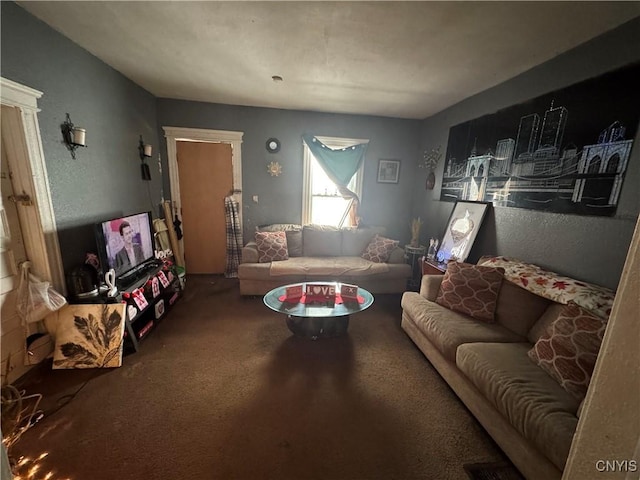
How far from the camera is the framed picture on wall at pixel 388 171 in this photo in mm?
4207

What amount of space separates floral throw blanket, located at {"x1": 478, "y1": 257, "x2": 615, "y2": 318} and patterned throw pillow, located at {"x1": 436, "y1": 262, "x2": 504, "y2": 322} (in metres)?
0.14

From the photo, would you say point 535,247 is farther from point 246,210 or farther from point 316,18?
point 246,210

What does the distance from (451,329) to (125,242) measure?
2.94m

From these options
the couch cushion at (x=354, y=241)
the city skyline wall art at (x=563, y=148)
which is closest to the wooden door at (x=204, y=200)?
the couch cushion at (x=354, y=241)

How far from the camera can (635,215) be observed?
155 centimetres

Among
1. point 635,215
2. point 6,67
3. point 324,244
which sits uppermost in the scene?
point 6,67

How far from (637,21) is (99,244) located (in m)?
4.00

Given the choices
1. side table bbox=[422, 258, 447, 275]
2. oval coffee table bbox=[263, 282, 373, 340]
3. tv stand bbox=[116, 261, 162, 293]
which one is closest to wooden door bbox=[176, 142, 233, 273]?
tv stand bbox=[116, 261, 162, 293]

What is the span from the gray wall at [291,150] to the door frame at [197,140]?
2.8 inches

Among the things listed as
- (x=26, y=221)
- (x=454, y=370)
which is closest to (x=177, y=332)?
(x=26, y=221)

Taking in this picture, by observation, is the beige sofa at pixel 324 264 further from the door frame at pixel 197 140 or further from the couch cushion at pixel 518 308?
the couch cushion at pixel 518 308

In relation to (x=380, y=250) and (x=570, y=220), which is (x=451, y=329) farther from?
(x=380, y=250)

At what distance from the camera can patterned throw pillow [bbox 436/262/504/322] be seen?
81.5 inches

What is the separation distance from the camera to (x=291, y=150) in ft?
12.9
